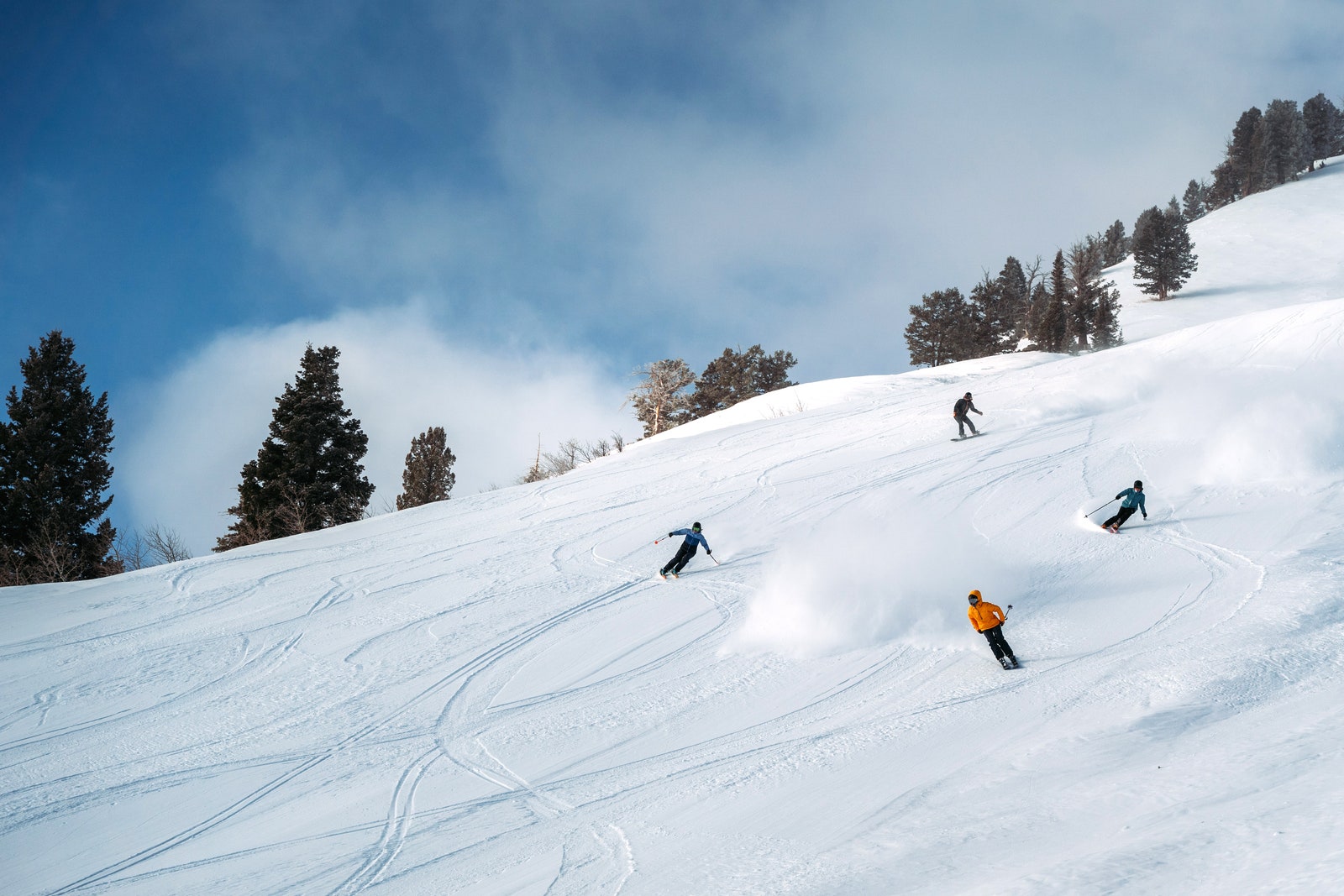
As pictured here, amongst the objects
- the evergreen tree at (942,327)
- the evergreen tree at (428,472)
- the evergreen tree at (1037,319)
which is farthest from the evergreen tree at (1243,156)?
the evergreen tree at (428,472)

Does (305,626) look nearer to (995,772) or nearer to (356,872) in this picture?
(356,872)

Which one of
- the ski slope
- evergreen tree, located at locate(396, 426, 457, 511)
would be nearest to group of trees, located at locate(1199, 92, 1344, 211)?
the ski slope

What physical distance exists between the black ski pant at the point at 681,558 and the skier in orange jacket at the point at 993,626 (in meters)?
6.33

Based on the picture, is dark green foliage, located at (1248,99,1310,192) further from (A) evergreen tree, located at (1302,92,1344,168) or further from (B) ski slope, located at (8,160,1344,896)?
(B) ski slope, located at (8,160,1344,896)

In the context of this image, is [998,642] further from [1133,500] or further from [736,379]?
[736,379]

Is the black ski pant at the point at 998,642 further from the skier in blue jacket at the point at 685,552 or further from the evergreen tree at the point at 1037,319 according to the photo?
the evergreen tree at the point at 1037,319

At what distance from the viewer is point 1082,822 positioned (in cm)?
626

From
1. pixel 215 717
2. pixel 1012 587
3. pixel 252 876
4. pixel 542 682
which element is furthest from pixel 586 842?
pixel 1012 587

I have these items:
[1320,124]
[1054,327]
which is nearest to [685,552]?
[1054,327]

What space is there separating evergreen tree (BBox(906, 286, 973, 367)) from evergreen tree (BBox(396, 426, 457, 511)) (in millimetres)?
40185

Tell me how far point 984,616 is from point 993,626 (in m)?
0.17

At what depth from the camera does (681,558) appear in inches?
598

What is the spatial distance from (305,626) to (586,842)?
9.31 m

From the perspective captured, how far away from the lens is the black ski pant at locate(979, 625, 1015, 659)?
32.7ft
